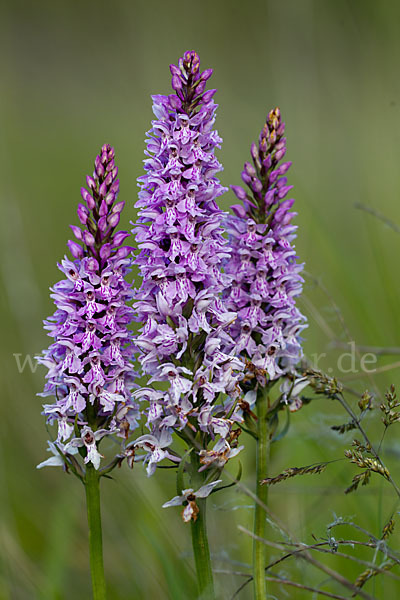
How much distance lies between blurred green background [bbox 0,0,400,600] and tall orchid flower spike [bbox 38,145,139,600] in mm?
150

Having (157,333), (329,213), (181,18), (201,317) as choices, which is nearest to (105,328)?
(157,333)

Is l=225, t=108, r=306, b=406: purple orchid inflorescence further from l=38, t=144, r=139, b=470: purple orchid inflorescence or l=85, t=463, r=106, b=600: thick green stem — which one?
l=85, t=463, r=106, b=600: thick green stem

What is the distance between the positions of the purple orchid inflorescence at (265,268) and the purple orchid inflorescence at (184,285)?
13 cm

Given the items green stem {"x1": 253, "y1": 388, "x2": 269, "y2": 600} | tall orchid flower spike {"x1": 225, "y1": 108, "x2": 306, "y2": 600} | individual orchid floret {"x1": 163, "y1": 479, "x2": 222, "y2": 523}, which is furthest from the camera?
tall orchid flower spike {"x1": 225, "y1": 108, "x2": 306, "y2": 600}

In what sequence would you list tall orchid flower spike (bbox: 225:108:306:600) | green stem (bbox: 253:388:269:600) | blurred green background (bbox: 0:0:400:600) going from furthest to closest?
blurred green background (bbox: 0:0:400:600), tall orchid flower spike (bbox: 225:108:306:600), green stem (bbox: 253:388:269:600)

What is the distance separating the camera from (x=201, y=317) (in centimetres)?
177

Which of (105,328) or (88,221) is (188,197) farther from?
(105,328)

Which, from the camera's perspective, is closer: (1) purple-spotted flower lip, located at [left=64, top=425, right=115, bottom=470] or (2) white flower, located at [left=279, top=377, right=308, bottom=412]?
(1) purple-spotted flower lip, located at [left=64, top=425, right=115, bottom=470]

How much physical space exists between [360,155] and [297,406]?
8.40 ft

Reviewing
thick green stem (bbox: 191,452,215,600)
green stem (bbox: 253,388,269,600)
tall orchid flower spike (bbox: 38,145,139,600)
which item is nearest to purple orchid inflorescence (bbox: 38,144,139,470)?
tall orchid flower spike (bbox: 38,145,139,600)

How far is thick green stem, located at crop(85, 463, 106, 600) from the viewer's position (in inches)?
69.2

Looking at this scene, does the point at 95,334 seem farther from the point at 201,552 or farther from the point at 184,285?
the point at 201,552

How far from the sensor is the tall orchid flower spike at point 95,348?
177 centimetres

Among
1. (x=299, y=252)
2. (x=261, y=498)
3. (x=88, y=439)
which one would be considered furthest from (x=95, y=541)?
(x=299, y=252)
